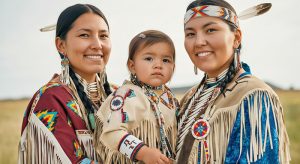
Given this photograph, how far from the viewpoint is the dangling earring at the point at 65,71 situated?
3.31 m

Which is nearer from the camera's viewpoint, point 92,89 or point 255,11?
point 255,11

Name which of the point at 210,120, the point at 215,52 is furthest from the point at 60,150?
the point at 215,52

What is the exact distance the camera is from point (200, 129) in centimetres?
265

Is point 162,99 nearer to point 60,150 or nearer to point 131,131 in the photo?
point 131,131

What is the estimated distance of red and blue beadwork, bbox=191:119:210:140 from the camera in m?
2.62

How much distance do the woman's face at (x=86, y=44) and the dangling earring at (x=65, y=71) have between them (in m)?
0.04

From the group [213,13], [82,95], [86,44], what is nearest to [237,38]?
[213,13]

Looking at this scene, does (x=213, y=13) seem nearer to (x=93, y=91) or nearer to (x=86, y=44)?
(x=86, y=44)

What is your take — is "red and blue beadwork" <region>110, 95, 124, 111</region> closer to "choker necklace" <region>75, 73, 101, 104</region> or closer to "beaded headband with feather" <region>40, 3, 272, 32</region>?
"choker necklace" <region>75, 73, 101, 104</region>

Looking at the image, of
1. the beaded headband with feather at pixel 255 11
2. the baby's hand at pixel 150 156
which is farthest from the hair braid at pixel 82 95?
the beaded headband with feather at pixel 255 11

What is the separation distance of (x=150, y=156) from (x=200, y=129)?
40 centimetres

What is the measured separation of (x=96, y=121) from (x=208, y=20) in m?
1.20

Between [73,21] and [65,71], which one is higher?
[73,21]

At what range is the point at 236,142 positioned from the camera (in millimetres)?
2459
